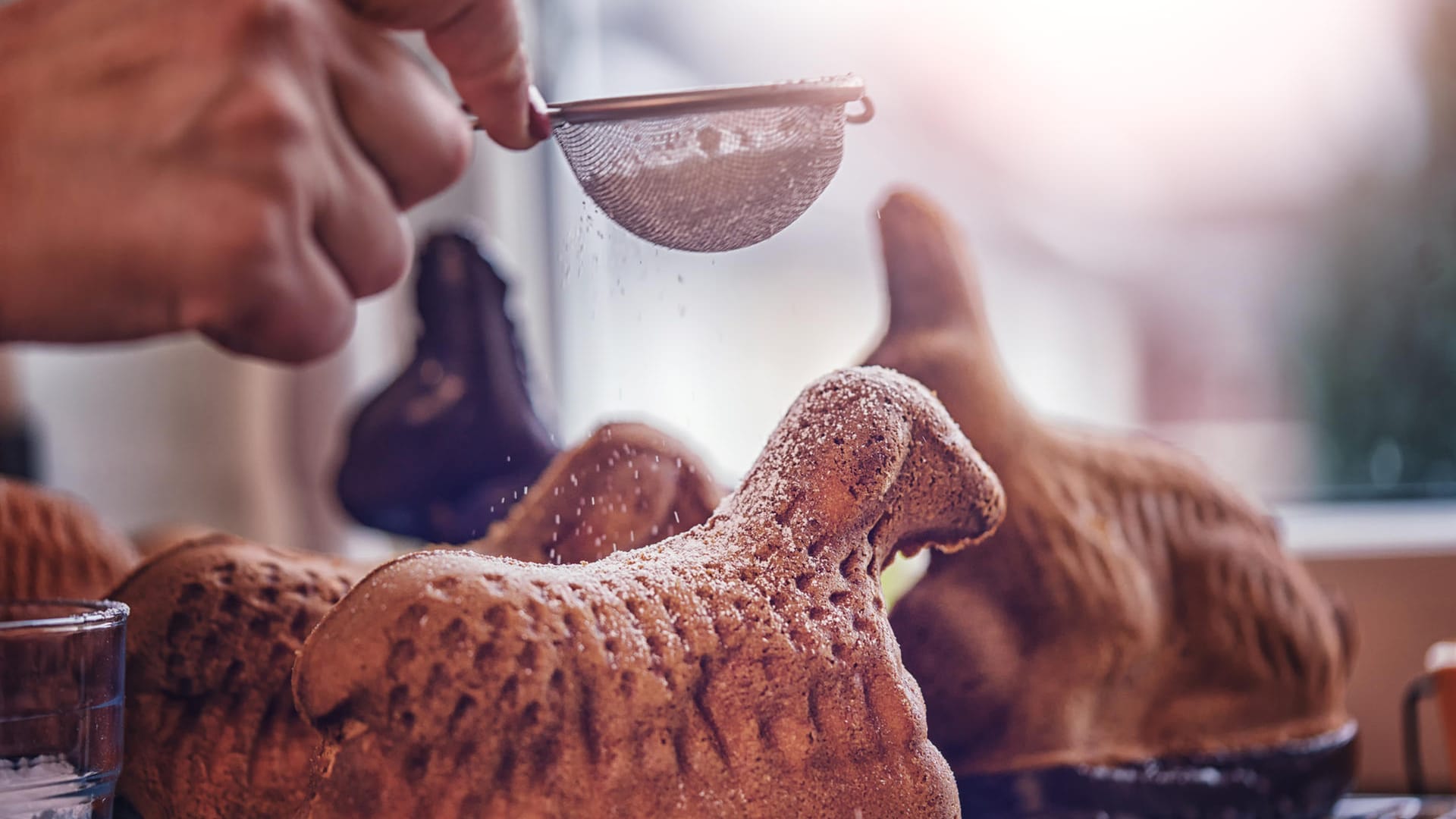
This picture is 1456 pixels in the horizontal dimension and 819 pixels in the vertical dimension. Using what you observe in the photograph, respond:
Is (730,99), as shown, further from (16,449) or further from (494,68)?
(16,449)

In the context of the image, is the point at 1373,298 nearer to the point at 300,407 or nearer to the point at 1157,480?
the point at 1157,480

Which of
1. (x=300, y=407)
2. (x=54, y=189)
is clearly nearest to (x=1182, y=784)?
(x=54, y=189)

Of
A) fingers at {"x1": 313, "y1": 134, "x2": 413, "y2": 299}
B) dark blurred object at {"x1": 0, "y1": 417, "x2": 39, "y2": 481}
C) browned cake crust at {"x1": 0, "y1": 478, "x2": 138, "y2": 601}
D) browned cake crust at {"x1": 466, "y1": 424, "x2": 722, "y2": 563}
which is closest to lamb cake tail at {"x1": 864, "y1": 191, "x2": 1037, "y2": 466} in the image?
browned cake crust at {"x1": 466, "y1": 424, "x2": 722, "y2": 563}

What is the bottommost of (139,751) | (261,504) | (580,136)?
(261,504)

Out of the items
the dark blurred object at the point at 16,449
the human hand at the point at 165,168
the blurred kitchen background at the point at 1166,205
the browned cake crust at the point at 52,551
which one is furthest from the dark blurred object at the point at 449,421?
the dark blurred object at the point at 16,449

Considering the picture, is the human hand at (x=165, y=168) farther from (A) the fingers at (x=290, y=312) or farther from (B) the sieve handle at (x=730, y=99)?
(B) the sieve handle at (x=730, y=99)

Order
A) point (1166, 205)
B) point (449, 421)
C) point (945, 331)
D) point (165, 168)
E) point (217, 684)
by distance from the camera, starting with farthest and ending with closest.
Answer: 1. point (1166, 205)
2. point (449, 421)
3. point (945, 331)
4. point (217, 684)
5. point (165, 168)

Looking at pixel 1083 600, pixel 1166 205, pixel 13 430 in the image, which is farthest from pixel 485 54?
pixel 13 430

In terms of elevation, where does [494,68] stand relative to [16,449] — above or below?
above
